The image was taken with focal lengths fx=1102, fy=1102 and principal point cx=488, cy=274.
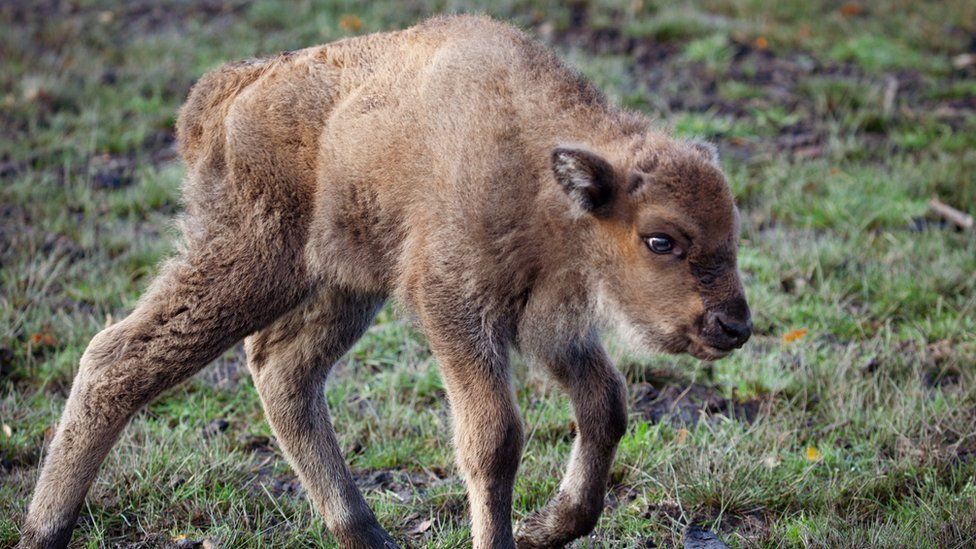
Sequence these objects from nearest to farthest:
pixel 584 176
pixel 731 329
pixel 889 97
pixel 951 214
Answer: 1. pixel 731 329
2. pixel 584 176
3. pixel 951 214
4. pixel 889 97

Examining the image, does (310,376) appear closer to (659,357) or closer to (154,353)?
(154,353)

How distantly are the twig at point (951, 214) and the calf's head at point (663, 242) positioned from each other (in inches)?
185

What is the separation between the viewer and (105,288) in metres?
7.34

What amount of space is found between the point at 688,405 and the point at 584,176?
251 cm

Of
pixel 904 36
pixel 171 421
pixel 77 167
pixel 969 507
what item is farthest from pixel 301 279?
pixel 904 36

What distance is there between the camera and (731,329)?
4.16 metres

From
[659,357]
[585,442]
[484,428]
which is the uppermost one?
[484,428]

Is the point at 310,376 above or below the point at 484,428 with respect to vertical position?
below

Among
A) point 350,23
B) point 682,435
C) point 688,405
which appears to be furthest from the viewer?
point 350,23

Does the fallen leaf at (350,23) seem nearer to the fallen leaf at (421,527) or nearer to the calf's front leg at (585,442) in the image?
the fallen leaf at (421,527)

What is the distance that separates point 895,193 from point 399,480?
5.12 metres

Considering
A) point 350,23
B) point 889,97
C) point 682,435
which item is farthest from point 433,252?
point 350,23

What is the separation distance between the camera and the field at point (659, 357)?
17.6 feet

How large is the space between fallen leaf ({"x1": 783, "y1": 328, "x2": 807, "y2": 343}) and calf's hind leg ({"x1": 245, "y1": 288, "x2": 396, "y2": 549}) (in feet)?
9.30
